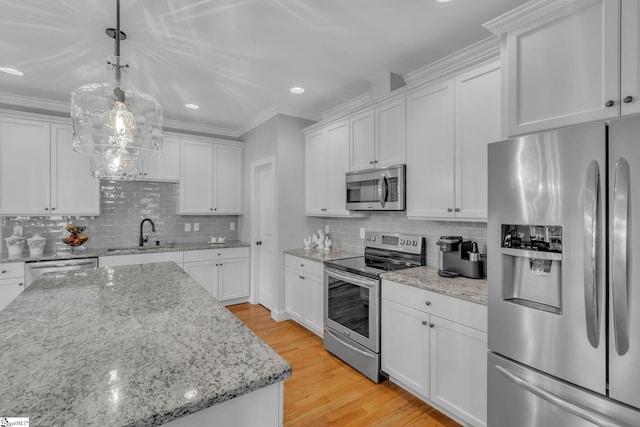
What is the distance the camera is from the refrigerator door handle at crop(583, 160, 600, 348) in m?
1.26

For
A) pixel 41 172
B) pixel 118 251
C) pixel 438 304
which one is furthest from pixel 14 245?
pixel 438 304

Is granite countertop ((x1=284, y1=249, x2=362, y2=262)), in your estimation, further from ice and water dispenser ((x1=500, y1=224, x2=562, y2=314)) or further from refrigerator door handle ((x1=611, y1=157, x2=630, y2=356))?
refrigerator door handle ((x1=611, y1=157, x2=630, y2=356))

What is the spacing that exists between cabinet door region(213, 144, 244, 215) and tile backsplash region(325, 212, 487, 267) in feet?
5.41

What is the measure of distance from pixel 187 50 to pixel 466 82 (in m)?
2.22

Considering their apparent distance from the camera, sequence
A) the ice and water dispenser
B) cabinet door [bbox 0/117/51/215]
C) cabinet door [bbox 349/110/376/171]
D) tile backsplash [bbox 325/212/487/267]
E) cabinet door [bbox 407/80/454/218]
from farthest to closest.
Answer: cabinet door [bbox 0/117/51/215] → cabinet door [bbox 349/110/376/171] → tile backsplash [bbox 325/212/487/267] → cabinet door [bbox 407/80/454/218] → the ice and water dispenser

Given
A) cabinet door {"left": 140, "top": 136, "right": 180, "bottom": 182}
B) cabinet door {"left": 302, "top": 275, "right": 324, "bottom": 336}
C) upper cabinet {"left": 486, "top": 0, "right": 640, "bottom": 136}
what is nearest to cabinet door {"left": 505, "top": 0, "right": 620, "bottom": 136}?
upper cabinet {"left": 486, "top": 0, "right": 640, "bottom": 136}

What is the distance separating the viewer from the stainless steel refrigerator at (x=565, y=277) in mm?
1199

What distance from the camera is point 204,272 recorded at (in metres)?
4.33

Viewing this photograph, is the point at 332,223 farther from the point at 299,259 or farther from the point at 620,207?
the point at 620,207

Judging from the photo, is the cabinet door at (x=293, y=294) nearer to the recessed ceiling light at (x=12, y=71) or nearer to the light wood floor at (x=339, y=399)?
the light wood floor at (x=339, y=399)

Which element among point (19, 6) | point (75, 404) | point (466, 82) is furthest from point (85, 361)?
point (466, 82)

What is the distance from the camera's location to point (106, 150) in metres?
1.85

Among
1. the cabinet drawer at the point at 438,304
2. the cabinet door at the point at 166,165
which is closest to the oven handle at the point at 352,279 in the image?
the cabinet drawer at the point at 438,304

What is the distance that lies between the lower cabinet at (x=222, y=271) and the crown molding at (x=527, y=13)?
159 inches
